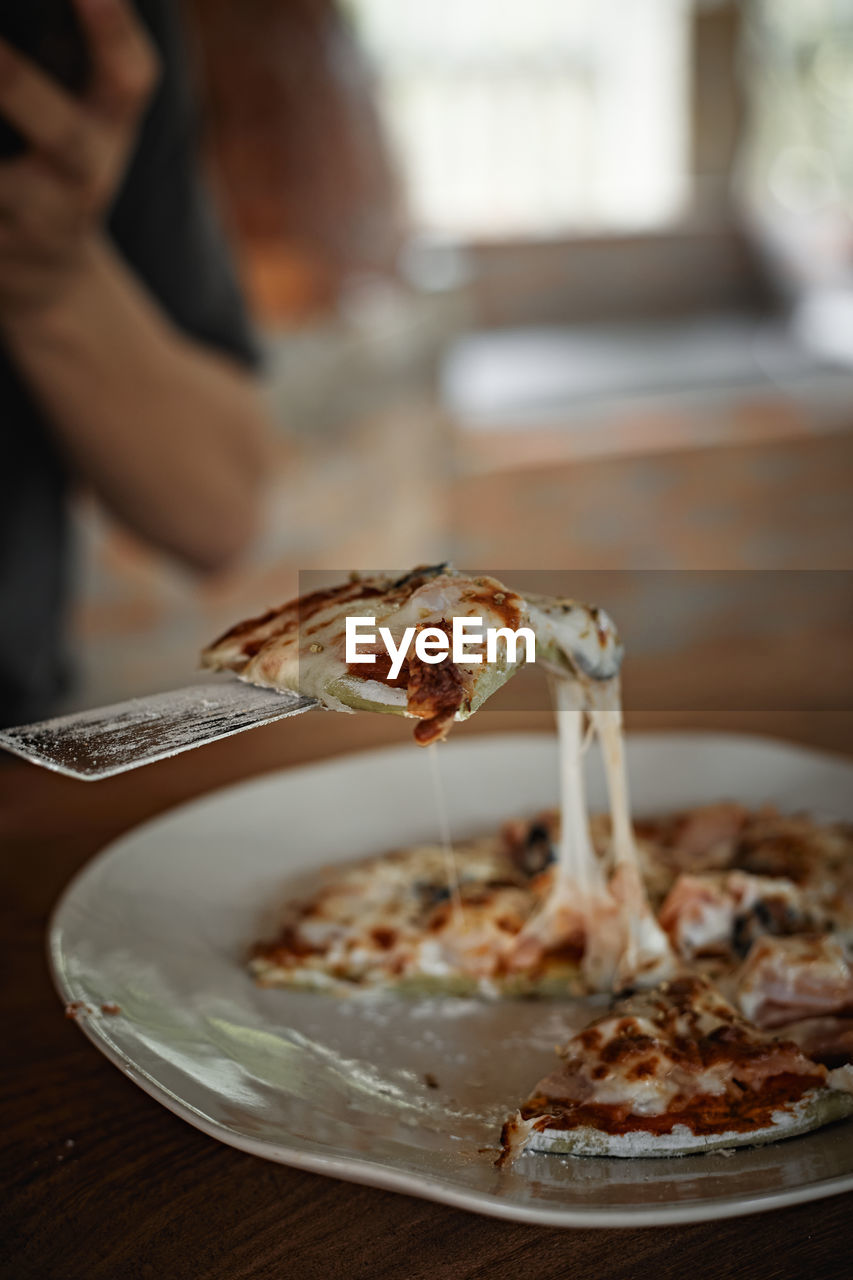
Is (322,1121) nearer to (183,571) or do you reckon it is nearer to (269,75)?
(183,571)

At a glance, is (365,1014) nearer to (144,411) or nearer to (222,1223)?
(222,1223)

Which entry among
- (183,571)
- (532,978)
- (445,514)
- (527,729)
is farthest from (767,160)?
(532,978)

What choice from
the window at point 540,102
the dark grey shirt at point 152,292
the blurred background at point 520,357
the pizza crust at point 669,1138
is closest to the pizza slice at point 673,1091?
the pizza crust at point 669,1138

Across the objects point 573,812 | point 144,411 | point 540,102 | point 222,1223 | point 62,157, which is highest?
point 540,102

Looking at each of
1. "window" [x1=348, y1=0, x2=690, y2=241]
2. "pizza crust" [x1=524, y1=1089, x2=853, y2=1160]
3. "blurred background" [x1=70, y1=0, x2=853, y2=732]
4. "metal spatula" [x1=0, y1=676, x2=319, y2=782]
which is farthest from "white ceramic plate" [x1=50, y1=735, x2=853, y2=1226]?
"window" [x1=348, y1=0, x2=690, y2=241]

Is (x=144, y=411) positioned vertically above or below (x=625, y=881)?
above

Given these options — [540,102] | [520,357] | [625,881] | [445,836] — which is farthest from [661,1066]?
[540,102]

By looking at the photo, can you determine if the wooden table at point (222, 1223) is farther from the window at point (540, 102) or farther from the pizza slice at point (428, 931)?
the window at point (540, 102)

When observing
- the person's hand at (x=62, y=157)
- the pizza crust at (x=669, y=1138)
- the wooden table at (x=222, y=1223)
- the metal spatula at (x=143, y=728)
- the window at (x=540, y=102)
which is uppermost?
the window at (x=540, y=102)
